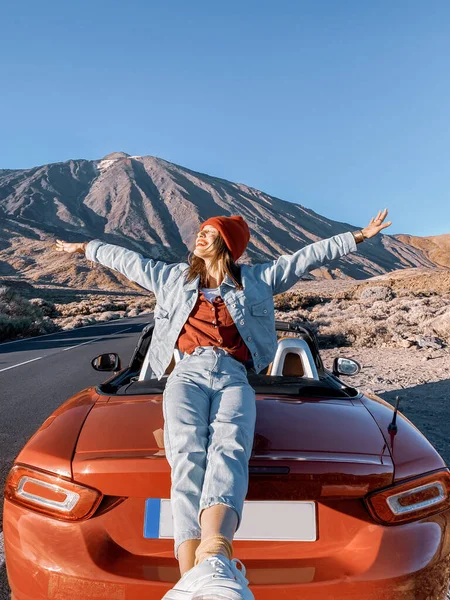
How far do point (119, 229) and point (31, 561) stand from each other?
17286 centimetres

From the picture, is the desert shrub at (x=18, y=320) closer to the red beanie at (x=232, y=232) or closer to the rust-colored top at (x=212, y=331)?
the red beanie at (x=232, y=232)

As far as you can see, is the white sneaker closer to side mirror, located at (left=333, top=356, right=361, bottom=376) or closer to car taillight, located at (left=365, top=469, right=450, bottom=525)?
car taillight, located at (left=365, top=469, right=450, bottom=525)

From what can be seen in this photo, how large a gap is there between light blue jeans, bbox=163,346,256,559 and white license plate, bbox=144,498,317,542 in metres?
0.08

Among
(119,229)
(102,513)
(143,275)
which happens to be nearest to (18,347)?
(143,275)

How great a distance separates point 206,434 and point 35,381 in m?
8.17

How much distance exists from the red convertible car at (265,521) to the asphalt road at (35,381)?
3.40 ft

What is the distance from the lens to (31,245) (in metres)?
116

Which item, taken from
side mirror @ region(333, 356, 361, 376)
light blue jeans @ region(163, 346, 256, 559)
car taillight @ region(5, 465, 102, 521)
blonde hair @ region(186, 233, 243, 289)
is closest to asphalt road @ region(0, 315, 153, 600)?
car taillight @ region(5, 465, 102, 521)

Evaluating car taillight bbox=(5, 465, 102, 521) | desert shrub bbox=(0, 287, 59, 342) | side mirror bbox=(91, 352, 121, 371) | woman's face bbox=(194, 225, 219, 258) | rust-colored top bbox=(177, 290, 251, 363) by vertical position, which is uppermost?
woman's face bbox=(194, 225, 219, 258)

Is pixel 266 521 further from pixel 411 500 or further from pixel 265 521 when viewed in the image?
pixel 411 500

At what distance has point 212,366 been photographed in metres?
2.32

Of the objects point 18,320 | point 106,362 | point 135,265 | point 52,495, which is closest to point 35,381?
point 106,362

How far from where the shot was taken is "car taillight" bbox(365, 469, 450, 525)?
1.75 meters

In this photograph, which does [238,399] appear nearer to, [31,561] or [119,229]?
[31,561]
